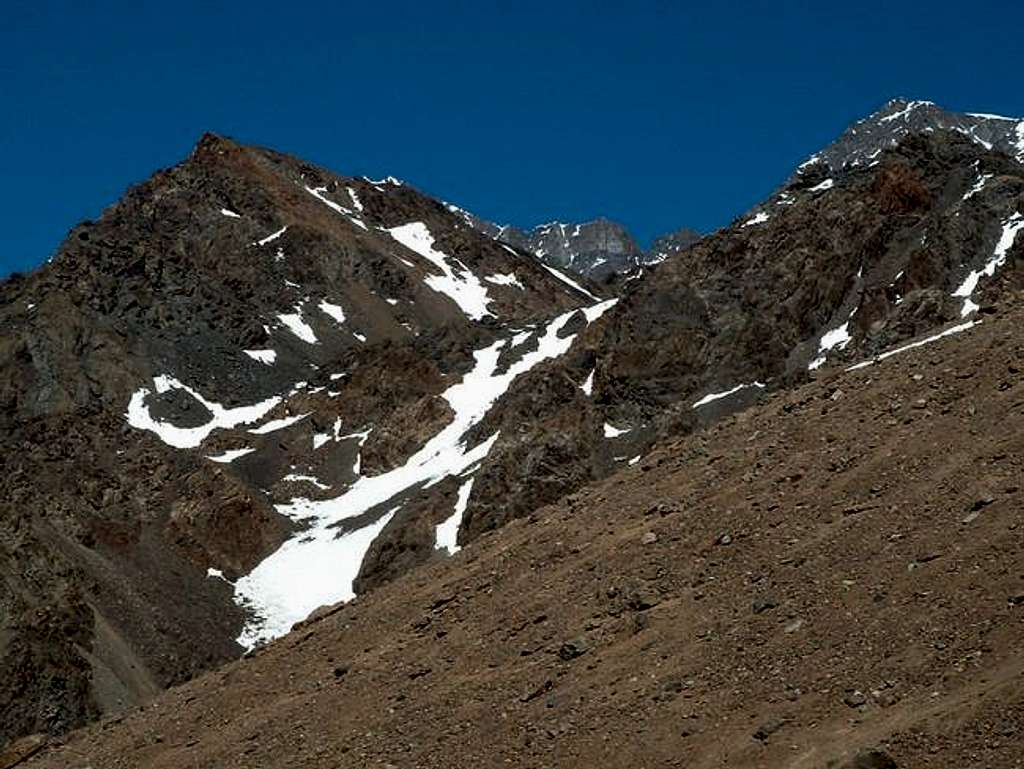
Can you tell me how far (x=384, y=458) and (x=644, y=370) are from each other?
22.6m

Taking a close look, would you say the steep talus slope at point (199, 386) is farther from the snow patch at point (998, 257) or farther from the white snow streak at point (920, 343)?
the snow patch at point (998, 257)

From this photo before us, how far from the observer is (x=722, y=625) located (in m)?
16.5

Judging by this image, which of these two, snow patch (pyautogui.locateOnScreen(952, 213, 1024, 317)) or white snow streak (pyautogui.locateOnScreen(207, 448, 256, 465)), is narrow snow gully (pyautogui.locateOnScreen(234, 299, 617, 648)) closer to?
white snow streak (pyautogui.locateOnScreen(207, 448, 256, 465))

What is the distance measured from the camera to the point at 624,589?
746 inches

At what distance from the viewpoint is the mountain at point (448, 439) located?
18.3 metres

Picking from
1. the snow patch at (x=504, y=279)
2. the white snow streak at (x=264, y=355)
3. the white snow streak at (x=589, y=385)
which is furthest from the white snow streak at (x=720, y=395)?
the snow patch at (x=504, y=279)

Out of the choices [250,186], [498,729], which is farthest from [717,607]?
[250,186]

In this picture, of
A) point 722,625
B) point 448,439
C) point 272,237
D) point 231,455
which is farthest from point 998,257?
point 272,237

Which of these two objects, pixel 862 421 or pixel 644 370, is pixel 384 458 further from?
pixel 862 421

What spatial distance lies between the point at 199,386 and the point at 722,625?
101m

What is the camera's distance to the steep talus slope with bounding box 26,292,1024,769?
44.5 feet

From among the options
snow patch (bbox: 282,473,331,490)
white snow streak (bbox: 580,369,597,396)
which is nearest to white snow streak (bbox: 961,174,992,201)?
white snow streak (bbox: 580,369,597,396)

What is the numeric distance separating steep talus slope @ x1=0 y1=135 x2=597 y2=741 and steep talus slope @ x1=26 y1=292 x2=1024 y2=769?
31315 mm

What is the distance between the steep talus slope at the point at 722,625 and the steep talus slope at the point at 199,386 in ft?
103
